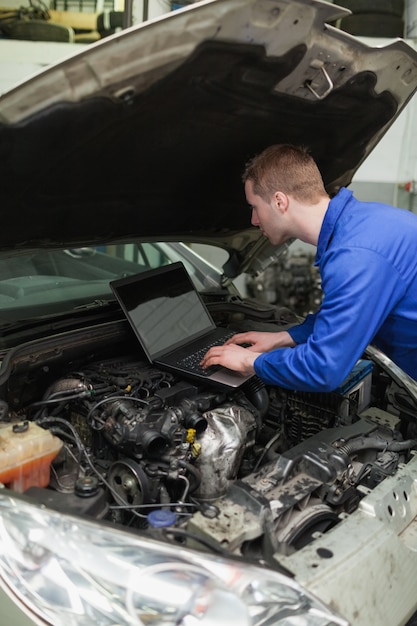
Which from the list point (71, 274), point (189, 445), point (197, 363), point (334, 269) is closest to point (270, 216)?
point (334, 269)

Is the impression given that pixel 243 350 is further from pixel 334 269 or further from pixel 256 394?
pixel 334 269

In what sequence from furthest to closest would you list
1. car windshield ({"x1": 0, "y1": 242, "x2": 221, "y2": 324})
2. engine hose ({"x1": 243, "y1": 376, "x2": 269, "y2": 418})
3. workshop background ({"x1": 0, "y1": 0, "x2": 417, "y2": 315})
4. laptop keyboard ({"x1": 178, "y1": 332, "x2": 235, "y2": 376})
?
workshop background ({"x1": 0, "y1": 0, "x2": 417, "y2": 315}) → car windshield ({"x1": 0, "y1": 242, "x2": 221, "y2": 324}) → engine hose ({"x1": 243, "y1": 376, "x2": 269, "y2": 418}) → laptop keyboard ({"x1": 178, "y1": 332, "x2": 235, "y2": 376})

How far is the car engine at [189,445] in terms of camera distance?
54.9 inches

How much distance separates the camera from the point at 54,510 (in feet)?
4.06

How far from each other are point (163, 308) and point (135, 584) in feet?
4.28

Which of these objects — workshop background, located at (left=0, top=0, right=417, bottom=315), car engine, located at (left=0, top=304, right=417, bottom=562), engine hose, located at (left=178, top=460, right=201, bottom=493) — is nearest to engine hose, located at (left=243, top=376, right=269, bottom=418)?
car engine, located at (left=0, top=304, right=417, bottom=562)

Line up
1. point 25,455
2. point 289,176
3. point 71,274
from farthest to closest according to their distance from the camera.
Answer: point 71,274 < point 289,176 < point 25,455

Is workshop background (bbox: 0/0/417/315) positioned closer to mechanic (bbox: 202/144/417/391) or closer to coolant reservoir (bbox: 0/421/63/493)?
mechanic (bbox: 202/144/417/391)

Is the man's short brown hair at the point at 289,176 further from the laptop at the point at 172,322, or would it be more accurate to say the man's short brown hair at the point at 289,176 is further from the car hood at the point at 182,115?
Result: the laptop at the point at 172,322

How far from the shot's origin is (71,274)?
8.43 feet

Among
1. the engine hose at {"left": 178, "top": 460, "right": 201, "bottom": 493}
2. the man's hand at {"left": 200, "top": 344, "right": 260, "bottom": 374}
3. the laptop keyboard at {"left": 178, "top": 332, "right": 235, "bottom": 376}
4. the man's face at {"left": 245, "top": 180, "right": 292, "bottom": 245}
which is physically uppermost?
the man's face at {"left": 245, "top": 180, "right": 292, "bottom": 245}

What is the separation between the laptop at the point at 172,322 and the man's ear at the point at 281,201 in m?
0.63

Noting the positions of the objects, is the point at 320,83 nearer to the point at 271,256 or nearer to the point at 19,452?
the point at 271,256

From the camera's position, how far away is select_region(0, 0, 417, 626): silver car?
116cm
